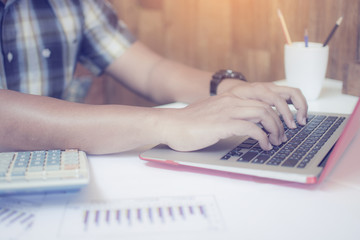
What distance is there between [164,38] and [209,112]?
1.21m

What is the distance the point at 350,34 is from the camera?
4.05 ft

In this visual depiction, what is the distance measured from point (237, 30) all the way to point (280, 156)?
97 centimetres

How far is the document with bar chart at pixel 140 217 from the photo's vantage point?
1.74ft

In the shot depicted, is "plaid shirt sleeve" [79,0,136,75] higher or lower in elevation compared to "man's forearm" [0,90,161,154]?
higher

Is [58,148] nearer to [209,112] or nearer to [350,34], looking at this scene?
[209,112]

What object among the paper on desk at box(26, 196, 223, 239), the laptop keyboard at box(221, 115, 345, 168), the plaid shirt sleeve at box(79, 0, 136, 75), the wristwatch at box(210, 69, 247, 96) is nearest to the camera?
the paper on desk at box(26, 196, 223, 239)

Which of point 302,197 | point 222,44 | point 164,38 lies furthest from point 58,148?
point 164,38

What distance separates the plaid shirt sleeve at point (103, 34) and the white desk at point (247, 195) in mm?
574

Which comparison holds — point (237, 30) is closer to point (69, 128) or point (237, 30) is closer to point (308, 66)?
point (308, 66)

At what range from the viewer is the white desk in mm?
528

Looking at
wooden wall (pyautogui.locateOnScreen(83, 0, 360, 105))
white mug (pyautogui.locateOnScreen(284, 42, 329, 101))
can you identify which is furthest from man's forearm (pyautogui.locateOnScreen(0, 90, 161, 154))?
wooden wall (pyautogui.locateOnScreen(83, 0, 360, 105))

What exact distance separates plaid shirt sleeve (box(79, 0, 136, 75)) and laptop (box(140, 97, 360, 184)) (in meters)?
0.60

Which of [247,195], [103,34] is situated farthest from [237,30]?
[247,195]

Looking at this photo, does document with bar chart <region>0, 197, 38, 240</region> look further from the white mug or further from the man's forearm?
the white mug
